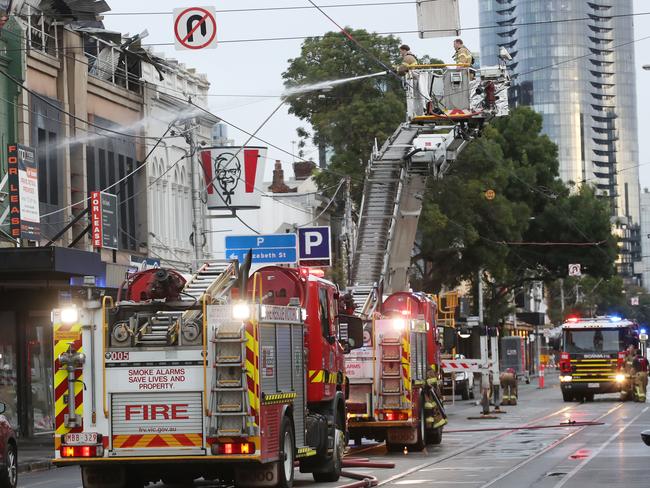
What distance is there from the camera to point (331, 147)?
192ft

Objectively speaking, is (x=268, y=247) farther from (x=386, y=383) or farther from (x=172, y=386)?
(x=172, y=386)

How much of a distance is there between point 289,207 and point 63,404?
57368 millimetres

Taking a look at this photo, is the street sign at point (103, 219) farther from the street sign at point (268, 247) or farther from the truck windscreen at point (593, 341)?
the truck windscreen at point (593, 341)

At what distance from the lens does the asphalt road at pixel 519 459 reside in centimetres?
2105

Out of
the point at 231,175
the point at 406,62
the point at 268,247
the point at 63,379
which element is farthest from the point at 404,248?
the point at 63,379

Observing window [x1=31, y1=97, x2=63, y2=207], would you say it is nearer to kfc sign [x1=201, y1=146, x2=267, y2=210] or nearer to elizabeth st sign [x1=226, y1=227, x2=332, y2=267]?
kfc sign [x1=201, y1=146, x2=267, y2=210]

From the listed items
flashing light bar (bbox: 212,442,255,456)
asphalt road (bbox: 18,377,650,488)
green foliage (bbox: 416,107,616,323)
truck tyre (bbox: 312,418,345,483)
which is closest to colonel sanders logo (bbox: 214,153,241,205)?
asphalt road (bbox: 18,377,650,488)

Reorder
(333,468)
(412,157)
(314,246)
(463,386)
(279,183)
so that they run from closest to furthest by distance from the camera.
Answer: (333,468)
(412,157)
(314,246)
(463,386)
(279,183)

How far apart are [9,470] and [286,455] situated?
4586mm

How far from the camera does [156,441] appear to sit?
17547 mm

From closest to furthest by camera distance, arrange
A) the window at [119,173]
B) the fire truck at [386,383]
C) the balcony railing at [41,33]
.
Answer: the fire truck at [386,383] → the balcony railing at [41,33] → the window at [119,173]

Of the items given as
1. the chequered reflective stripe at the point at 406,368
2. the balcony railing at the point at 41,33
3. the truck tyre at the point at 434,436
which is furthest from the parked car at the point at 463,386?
the chequered reflective stripe at the point at 406,368

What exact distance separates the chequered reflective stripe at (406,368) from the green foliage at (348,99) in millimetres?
29300

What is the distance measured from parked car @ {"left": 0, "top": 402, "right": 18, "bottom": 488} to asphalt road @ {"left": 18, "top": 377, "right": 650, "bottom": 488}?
137cm
